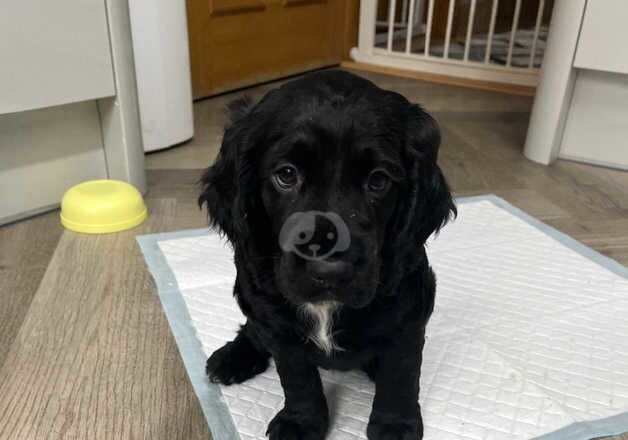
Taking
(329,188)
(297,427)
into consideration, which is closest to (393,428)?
(297,427)

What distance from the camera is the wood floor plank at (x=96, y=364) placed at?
0.94 meters

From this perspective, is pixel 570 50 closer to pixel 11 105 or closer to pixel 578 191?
pixel 578 191

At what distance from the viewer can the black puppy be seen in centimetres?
69

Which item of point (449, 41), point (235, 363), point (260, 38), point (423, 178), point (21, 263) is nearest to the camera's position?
point (423, 178)

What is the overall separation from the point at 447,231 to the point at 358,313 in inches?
32.5

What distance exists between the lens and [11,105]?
139 cm

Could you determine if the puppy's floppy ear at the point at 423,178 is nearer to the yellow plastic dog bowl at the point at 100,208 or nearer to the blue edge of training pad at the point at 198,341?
the blue edge of training pad at the point at 198,341

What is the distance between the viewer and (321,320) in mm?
796

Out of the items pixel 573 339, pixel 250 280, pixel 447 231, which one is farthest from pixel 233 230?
pixel 447 231

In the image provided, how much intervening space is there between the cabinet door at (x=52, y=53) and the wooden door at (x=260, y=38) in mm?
1129

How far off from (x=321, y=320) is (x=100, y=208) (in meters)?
0.94

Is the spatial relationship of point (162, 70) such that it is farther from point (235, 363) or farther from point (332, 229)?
point (332, 229)

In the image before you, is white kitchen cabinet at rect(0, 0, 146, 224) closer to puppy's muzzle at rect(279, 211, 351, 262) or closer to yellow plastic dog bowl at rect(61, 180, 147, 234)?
yellow plastic dog bowl at rect(61, 180, 147, 234)

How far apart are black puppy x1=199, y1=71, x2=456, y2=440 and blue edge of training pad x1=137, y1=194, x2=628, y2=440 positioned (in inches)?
4.1
